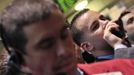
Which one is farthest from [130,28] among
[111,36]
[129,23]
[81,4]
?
[81,4]

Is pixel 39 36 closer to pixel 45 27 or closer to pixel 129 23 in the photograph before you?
pixel 45 27

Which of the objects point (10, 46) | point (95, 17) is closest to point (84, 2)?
point (95, 17)

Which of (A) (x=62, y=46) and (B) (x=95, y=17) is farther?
(B) (x=95, y=17)

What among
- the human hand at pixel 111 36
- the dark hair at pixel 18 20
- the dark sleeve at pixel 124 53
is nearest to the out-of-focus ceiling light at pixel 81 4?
the human hand at pixel 111 36

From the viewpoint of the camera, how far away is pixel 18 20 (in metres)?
1.42

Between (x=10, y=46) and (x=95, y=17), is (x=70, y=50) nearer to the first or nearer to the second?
(x=10, y=46)

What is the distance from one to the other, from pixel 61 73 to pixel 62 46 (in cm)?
11

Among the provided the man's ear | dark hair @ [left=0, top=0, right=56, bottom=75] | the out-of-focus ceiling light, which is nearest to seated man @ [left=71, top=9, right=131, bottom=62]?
the man's ear

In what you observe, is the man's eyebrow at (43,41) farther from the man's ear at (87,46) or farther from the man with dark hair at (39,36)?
the man's ear at (87,46)

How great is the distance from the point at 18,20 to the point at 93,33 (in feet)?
4.77

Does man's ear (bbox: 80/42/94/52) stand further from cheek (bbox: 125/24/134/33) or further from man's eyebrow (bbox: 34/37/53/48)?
man's eyebrow (bbox: 34/37/53/48)

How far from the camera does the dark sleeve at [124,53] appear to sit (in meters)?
2.41

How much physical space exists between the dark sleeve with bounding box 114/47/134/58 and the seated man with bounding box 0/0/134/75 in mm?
1032

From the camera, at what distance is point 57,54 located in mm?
1414
